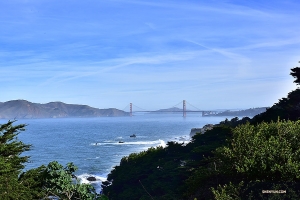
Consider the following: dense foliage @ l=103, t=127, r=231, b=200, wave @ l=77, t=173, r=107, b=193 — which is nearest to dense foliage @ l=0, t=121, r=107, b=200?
dense foliage @ l=103, t=127, r=231, b=200

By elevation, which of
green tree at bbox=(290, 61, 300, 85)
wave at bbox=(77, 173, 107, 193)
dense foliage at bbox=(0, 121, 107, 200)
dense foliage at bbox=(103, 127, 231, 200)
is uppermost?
green tree at bbox=(290, 61, 300, 85)

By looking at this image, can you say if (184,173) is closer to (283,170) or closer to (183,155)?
(183,155)

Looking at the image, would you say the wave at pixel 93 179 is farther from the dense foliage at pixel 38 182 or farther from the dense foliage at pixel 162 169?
the dense foliage at pixel 38 182

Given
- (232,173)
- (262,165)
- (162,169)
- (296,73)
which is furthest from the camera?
(296,73)

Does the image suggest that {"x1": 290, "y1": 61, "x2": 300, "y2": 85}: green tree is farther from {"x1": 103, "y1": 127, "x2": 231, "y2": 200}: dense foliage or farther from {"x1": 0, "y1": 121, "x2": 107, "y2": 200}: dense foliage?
{"x1": 0, "y1": 121, "x2": 107, "y2": 200}: dense foliage

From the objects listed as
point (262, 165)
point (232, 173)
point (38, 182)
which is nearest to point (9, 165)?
point (38, 182)

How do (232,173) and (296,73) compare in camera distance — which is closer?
(232,173)

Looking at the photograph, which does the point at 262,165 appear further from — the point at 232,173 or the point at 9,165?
the point at 9,165

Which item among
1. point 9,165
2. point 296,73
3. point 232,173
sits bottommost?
point 232,173

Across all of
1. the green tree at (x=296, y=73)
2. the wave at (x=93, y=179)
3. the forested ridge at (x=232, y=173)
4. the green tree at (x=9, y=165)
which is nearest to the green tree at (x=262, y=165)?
the forested ridge at (x=232, y=173)

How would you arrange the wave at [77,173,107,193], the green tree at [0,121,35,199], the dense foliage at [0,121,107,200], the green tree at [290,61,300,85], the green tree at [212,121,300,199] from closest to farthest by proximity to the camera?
the green tree at [212,121,300,199] < the dense foliage at [0,121,107,200] < the green tree at [0,121,35,199] < the green tree at [290,61,300,85] < the wave at [77,173,107,193]

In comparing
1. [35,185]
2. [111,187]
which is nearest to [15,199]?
[35,185]
